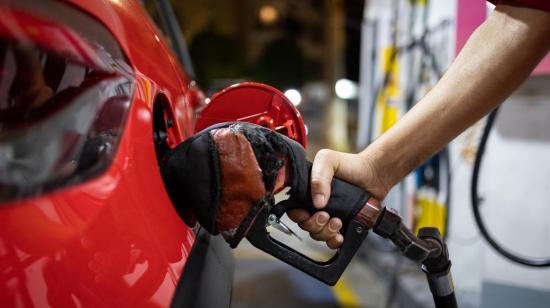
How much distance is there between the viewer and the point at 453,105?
121 cm

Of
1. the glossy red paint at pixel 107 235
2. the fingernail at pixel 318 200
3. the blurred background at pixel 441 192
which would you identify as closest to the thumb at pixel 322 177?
the fingernail at pixel 318 200

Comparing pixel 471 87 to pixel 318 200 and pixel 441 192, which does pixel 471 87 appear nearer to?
pixel 318 200

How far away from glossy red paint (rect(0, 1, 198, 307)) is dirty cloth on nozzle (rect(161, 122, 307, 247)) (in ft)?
0.17

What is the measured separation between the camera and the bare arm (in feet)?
3.76

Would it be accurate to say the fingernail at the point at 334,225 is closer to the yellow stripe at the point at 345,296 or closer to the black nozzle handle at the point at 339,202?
the black nozzle handle at the point at 339,202

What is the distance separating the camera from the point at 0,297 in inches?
26.4

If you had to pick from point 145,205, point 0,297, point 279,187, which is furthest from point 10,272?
point 279,187

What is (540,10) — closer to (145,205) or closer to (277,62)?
(145,205)

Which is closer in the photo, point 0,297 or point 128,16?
point 0,297

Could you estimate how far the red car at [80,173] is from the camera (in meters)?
0.66

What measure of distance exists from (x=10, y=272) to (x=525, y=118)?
99.6 inches

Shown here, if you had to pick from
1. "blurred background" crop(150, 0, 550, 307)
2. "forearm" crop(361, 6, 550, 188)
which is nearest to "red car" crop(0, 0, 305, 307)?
"forearm" crop(361, 6, 550, 188)

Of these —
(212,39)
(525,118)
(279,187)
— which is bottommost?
(212,39)

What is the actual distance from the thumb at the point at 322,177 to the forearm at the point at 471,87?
15cm
